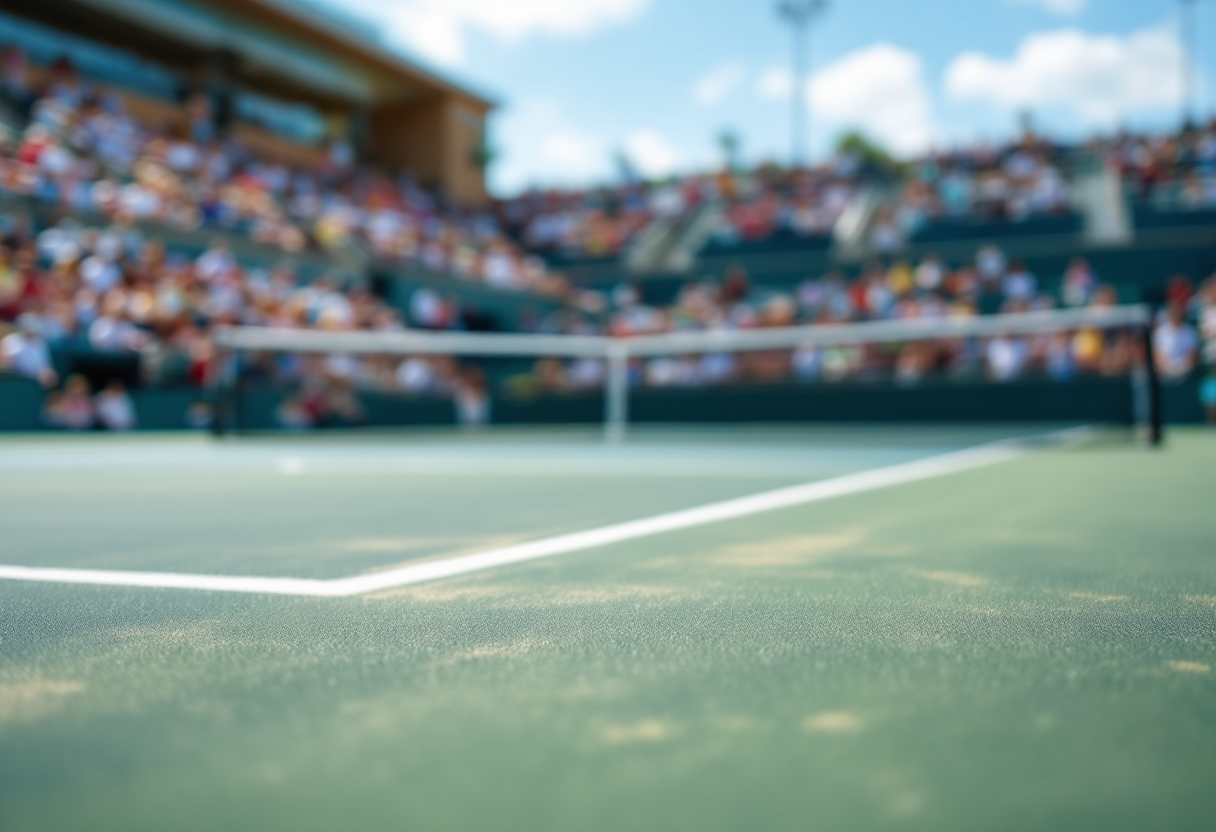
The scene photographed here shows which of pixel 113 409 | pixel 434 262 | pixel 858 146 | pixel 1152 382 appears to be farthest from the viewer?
pixel 858 146

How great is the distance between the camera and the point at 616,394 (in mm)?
11836

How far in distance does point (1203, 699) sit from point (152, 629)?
1.51 metres

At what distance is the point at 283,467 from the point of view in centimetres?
693

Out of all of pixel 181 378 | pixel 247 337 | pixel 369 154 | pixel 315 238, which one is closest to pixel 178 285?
pixel 181 378

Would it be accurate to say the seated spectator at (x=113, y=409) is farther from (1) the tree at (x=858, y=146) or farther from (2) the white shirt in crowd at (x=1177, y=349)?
(1) the tree at (x=858, y=146)

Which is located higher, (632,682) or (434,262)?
(434,262)

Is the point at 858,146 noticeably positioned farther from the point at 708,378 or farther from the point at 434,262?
the point at 708,378

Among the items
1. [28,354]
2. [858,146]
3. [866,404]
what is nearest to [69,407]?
[28,354]

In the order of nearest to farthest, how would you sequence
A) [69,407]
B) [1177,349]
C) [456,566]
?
[456,566]
[1177,349]
[69,407]

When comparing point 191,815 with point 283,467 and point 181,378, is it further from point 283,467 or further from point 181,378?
point 181,378

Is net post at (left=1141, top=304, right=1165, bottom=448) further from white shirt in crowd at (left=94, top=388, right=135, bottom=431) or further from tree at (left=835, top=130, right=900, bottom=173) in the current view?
tree at (left=835, top=130, right=900, bottom=173)

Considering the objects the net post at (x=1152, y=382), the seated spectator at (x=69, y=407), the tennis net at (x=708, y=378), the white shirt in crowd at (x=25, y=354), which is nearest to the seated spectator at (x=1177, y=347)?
the tennis net at (x=708, y=378)

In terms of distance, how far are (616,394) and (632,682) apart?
10471 millimetres

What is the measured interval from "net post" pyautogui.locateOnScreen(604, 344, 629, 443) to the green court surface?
858 cm
